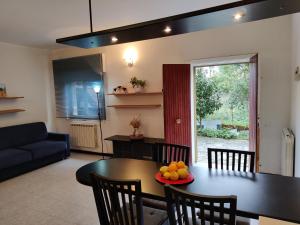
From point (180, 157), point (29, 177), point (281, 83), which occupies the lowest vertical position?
point (29, 177)

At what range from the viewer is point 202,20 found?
1663 mm

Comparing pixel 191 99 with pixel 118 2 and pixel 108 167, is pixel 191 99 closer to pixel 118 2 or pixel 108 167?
pixel 118 2

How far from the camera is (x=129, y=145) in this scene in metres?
4.62

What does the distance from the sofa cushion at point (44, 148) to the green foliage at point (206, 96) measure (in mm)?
3442

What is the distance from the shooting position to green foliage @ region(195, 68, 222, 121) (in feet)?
19.0

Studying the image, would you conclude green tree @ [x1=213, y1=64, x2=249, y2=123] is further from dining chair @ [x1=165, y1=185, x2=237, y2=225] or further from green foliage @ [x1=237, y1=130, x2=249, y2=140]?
dining chair @ [x1=165, y1=185, x2=237, y2=225]

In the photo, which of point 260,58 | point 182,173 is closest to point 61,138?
point 182,173

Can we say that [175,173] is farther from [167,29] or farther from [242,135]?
[242,135]

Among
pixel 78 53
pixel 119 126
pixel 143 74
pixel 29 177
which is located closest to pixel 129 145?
pixel 119 126

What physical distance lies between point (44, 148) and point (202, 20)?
13.7 ft

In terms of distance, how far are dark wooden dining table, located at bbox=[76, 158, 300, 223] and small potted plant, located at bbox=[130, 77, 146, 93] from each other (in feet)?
8.20

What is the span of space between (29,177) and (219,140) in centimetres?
463

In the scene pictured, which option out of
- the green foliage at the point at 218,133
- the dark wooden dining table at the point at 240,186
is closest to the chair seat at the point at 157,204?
the dark wooden dining table at the point at 240,186

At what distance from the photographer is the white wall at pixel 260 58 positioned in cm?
355
